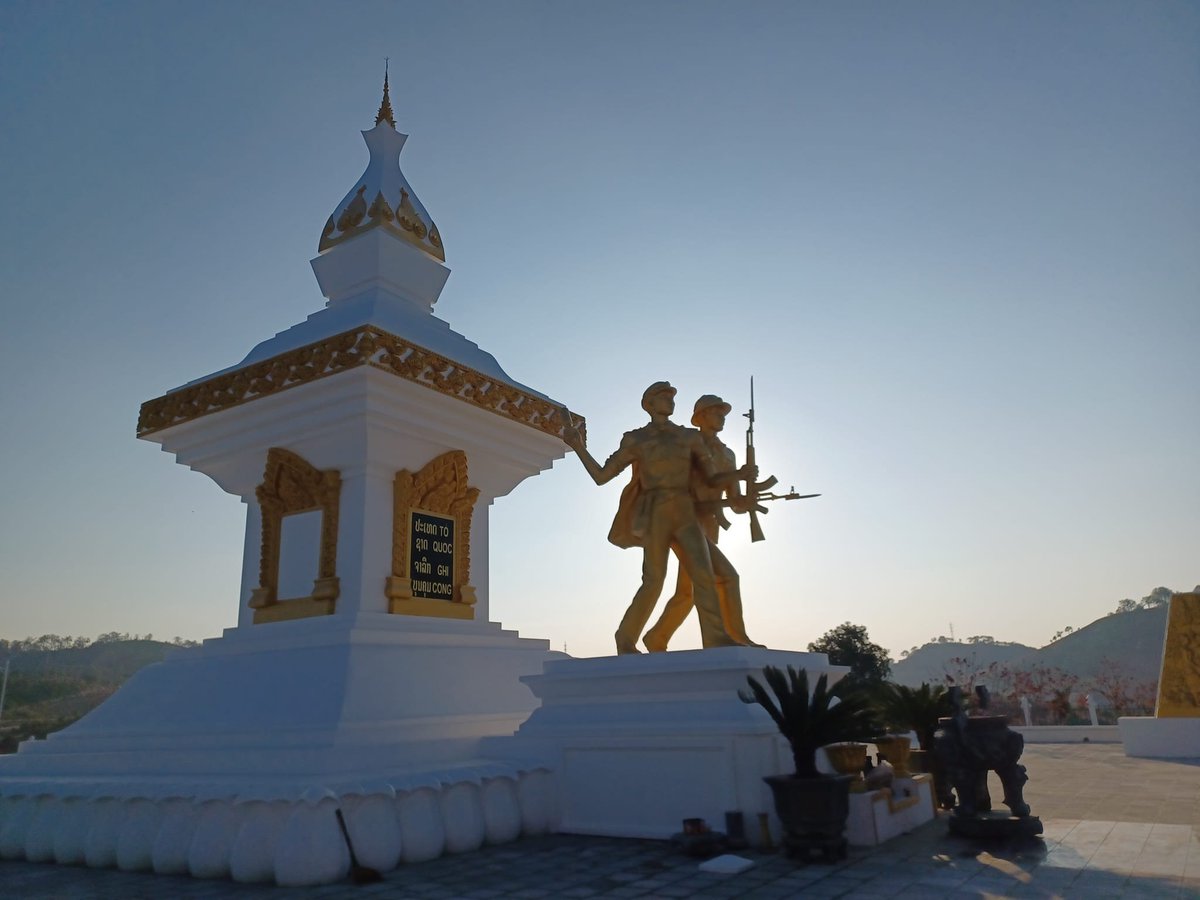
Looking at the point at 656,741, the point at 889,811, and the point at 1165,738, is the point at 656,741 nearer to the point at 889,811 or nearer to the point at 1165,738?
the point at 889,811

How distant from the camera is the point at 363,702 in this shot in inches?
324

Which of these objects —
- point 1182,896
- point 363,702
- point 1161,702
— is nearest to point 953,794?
point 1182,896

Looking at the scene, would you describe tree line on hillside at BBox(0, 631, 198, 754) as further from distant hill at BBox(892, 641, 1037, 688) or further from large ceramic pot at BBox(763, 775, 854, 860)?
distant hill at BBox(892, 641, 1037, 688)

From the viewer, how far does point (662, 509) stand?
8.55 m

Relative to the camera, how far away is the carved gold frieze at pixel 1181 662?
53.5ft

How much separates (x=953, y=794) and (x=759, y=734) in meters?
3.51

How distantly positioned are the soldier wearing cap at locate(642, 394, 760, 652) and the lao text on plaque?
297 cm

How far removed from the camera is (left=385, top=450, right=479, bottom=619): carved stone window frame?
9766mm

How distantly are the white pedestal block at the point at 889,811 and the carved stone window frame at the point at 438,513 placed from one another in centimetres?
526

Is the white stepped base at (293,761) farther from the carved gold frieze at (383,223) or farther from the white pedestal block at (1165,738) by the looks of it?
the white pedestal block at (1165,738)

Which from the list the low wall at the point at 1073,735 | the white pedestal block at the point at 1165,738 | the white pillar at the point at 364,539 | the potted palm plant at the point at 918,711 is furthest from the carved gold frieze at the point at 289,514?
the low wall at the point at 1073,735

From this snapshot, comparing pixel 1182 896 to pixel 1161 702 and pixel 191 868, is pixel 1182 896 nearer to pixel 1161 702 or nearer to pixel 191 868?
pixel 191 868

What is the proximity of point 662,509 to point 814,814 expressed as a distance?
3302 millimetres

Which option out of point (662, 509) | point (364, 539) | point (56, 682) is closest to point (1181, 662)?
point (662, 509)
